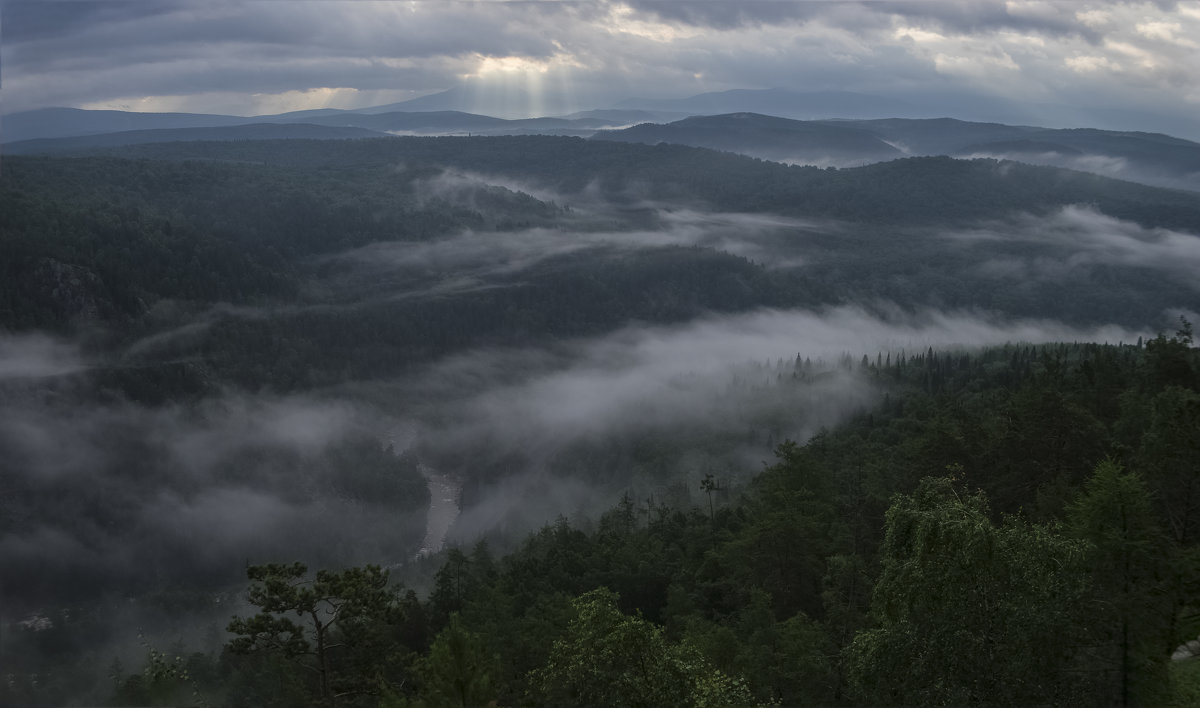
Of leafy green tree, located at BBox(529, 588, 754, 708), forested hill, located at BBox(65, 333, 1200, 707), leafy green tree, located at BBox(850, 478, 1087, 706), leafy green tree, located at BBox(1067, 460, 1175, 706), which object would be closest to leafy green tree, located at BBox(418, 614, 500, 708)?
forested hill, located at BBox(65, 333, 1200, 707)

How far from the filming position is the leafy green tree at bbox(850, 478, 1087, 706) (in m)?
21.8

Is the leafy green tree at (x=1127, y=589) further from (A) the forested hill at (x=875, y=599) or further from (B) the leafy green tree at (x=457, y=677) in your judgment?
(B) the leafy green tree at (x=457, y=677)

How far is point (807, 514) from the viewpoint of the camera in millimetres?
62531

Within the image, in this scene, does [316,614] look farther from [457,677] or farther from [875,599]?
[875,599]

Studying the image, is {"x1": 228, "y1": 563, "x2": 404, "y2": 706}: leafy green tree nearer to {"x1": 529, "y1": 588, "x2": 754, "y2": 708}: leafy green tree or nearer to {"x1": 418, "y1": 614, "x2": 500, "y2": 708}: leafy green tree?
{"x1": 418, "y1": 614, "x2": 500, "y2": 708}: leafy green tree

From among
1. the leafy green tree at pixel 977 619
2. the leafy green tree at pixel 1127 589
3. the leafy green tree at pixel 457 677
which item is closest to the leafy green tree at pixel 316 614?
the leafy green tree at pixel 457 677

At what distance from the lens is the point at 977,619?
22.0 metres

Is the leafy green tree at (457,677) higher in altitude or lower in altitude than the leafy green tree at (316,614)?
higher

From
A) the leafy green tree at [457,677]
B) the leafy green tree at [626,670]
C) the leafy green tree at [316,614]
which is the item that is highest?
the leafy green tree at [626,670]

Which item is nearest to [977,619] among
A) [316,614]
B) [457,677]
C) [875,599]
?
[875,599]

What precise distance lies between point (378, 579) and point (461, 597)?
127 ft

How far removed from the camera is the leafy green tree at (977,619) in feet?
71.5

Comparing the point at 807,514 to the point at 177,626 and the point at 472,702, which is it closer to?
the point at 472,702

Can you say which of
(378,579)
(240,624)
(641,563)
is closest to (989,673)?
(378,579)
